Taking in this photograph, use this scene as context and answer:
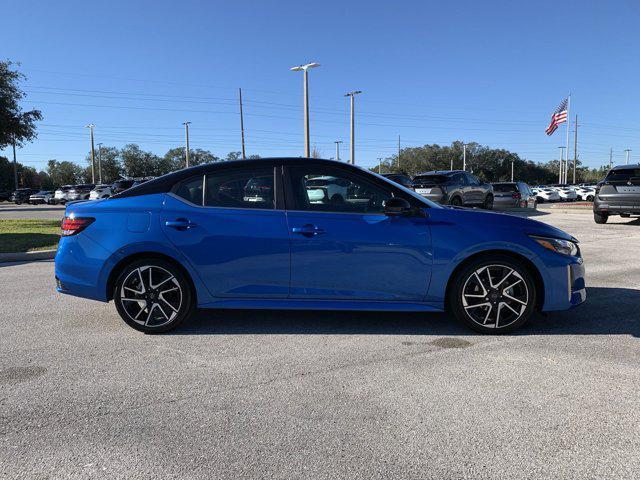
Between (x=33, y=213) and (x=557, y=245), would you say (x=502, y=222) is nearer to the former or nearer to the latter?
(x=557, y=245)

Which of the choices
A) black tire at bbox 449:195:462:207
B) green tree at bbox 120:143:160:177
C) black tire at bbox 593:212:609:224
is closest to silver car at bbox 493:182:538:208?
black tire at bbox 449:195:462:207

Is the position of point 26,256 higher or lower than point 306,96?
lower

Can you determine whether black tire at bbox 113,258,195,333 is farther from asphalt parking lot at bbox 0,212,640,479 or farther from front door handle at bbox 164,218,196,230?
front door handle at bbox 164,218,196,230

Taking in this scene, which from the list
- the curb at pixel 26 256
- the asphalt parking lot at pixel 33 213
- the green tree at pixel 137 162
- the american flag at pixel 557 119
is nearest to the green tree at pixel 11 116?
the asphalt parking lot at pixel 33 213

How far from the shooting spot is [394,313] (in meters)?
5.11

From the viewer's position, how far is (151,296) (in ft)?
14.6

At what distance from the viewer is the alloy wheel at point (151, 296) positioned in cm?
443

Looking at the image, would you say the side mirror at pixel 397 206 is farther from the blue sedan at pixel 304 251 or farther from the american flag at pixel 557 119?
the american flag at pixel 557 119

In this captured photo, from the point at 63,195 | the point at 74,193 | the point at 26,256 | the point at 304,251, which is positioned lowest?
the point at 26,256

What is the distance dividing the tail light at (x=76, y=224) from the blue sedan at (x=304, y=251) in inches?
0.5

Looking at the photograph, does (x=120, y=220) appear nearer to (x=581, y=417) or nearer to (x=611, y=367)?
(x=581, y=417)

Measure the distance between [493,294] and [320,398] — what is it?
199 cm

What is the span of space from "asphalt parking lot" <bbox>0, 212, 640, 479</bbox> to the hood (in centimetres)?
91

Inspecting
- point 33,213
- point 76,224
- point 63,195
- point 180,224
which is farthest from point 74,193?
point 180,224
